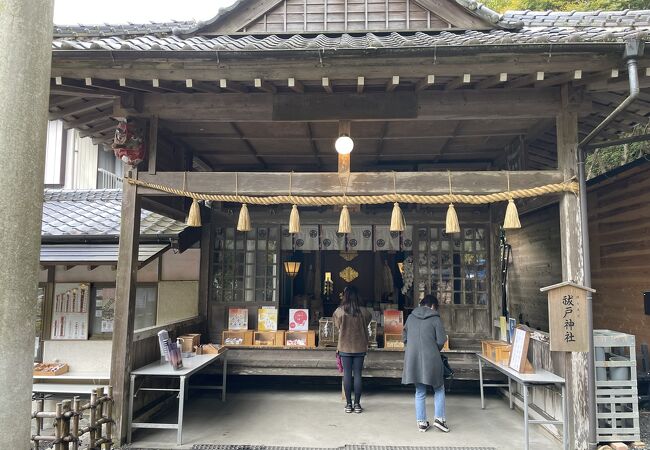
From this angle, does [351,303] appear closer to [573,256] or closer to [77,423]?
[573,256]

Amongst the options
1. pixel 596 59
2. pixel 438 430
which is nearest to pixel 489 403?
pixel 438 430

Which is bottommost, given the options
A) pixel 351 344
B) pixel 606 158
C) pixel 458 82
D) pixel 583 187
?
pixel 351 344

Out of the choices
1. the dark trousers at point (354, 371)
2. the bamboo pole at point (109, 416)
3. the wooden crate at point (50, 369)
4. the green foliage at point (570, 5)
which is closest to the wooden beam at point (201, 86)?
the bamboo pole at point (109, 416)

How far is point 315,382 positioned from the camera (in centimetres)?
837

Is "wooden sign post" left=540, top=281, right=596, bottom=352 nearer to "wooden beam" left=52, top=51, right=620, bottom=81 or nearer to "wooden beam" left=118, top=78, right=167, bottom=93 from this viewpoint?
"wooden beam" left=52, top=51, right=620, bottom=81

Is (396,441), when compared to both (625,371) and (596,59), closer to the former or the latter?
(625,371)

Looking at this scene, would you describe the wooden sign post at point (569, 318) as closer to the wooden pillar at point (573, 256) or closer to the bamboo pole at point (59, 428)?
the wooden pillar at point (573, 256)

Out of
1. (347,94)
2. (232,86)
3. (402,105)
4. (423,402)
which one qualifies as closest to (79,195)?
(232,86)

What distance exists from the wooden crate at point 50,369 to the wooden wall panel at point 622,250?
1014 centimetres

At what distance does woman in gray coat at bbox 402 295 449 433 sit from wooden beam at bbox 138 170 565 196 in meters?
1.81

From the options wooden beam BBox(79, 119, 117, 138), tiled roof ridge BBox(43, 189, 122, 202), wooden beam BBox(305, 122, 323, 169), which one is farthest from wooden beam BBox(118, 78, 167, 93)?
tiled roof ridge BBox(43, 189, 122, 202)

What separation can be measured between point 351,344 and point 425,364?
1.23m

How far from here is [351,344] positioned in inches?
259

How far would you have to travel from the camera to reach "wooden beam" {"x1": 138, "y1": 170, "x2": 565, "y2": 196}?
5461mm
